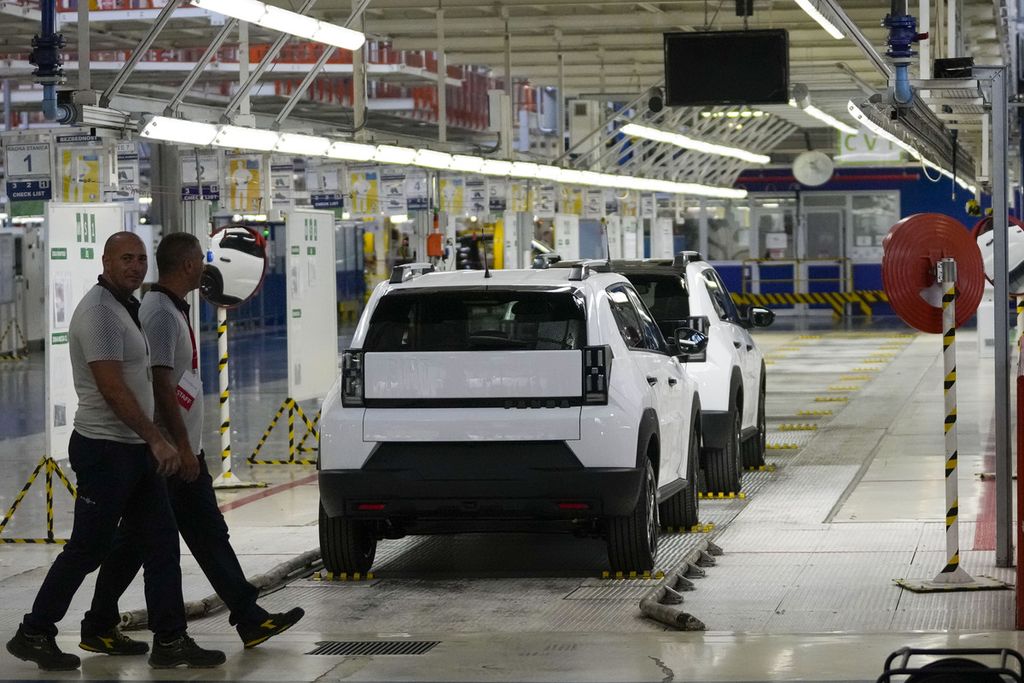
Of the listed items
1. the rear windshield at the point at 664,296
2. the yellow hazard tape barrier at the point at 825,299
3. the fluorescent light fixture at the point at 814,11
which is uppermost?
the fluorescent light fixture at the point at 814,11

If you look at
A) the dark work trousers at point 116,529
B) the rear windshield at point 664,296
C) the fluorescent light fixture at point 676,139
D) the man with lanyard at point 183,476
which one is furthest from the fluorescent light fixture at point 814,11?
the fluorescent light fixture at point 676,139

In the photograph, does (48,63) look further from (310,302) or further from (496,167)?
(496,167)

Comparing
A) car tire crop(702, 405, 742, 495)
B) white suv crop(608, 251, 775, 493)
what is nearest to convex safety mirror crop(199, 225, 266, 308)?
white suv crop(608, 251, 775, 493)

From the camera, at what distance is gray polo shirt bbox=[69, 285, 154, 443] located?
6984 millimetres

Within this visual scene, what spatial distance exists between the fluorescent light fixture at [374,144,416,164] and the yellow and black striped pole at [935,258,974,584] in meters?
8.65

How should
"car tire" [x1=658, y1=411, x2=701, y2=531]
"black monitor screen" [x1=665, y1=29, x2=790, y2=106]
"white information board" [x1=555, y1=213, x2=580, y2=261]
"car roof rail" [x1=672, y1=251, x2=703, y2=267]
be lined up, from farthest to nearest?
1. "white information board" [x1=555, y1=213, x2=580, y2=261]
2. "black monitor screen" [x1=665, y1=29, x2=790, y2=106]
3. "car roof rail" [x1=672, y1=251, x2=703, y2=267]
4. "car tire" [x1=658, y1=411, x2=701, y2=531]

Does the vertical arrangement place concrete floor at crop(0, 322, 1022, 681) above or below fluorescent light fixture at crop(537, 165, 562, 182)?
below

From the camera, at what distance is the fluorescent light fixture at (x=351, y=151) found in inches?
611

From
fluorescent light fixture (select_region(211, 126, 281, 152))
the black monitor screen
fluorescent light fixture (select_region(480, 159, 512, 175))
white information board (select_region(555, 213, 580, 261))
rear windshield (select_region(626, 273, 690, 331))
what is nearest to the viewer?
rear windshield (select_region(626, 273, 690, 331))

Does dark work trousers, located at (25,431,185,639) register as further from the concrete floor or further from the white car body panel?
the white car body panel

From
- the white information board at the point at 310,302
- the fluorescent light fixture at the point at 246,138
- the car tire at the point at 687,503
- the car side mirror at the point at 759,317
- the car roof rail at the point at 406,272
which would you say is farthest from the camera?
the white information board at the point at 310,302

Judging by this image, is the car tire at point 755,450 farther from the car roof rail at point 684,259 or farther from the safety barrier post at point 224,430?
the safety barrier post at point 224,430

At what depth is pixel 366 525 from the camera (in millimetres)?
9445

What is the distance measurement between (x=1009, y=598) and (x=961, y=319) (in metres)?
1.76
